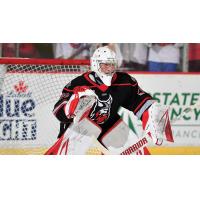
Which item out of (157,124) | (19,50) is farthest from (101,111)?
(19,50)

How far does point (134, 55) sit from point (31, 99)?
74cm

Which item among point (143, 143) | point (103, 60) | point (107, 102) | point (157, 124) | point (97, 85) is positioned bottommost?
→ point (143, 143)

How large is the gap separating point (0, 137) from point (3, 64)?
0.49 meters

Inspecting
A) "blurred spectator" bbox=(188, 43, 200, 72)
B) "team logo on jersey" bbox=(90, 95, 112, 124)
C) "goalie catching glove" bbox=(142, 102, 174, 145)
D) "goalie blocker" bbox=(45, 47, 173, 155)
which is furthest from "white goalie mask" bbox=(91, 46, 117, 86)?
"blurred spectator" bbox=(188, 43, 200, 72)

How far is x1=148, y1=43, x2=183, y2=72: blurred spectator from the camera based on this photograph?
3164 mm

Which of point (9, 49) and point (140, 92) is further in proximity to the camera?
point (140, 92)

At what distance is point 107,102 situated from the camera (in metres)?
3.20

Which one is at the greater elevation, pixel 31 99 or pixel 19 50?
pixel 19 50

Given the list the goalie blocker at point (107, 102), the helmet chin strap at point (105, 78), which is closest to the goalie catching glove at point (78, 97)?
the goalie blocker at point (107, 102)

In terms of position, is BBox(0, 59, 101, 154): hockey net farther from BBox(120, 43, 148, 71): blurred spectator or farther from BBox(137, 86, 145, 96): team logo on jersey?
BBox(137, 86, 145, 96): team logo on jersey

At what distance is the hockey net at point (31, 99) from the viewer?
124 inches

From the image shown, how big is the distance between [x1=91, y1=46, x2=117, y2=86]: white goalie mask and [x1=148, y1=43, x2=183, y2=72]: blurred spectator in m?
0.25

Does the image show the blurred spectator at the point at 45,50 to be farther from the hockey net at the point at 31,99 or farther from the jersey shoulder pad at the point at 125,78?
the jersey shoulder pad at the point at 125,78

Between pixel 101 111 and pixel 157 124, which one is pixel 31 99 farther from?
pixel 157 124
